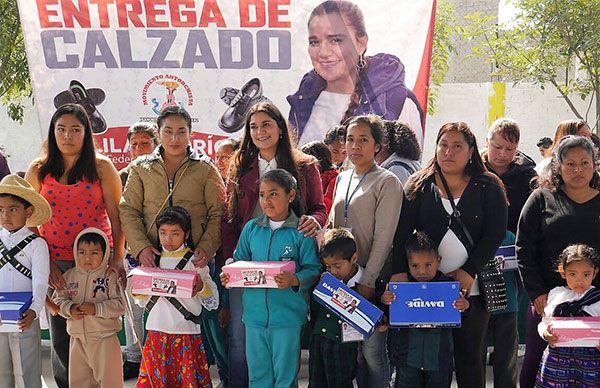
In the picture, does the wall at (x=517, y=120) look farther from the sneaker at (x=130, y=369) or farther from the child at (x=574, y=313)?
the child at (x=574, y=313)

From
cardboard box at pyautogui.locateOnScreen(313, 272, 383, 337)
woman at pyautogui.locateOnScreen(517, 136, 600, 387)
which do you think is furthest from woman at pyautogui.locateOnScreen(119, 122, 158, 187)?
woman at pyautogui.locateOnScreen(517, 136, 600, 387)

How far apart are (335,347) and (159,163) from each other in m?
1.51

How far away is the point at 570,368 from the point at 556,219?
0.77 metres

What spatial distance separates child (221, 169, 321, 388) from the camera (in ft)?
12.4

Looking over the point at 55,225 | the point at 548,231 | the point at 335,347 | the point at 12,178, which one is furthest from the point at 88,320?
the point at 548,231

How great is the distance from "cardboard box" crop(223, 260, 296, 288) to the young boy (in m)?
0.87

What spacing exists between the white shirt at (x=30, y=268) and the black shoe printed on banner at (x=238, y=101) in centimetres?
289

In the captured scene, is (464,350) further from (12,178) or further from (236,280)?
(12,178)

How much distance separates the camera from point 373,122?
3.94 metres

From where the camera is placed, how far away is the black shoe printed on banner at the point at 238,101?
6.48 meters

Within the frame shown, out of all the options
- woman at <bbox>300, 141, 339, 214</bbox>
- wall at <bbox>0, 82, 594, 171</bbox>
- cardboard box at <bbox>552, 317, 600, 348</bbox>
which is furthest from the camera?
wall at <bbox>0, 82, 594, 171</bbox>

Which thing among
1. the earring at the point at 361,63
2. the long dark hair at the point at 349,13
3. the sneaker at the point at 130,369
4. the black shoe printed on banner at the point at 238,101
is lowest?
the sneaker at the point at 130,369

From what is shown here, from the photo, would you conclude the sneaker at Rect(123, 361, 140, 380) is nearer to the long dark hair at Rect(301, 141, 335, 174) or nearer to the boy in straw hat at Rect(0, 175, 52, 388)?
the boy in straw hat at Rect(0, 175, 52, 388)

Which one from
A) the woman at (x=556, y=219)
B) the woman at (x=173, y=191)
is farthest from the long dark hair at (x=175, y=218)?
the woman at (x=556, y=219)
